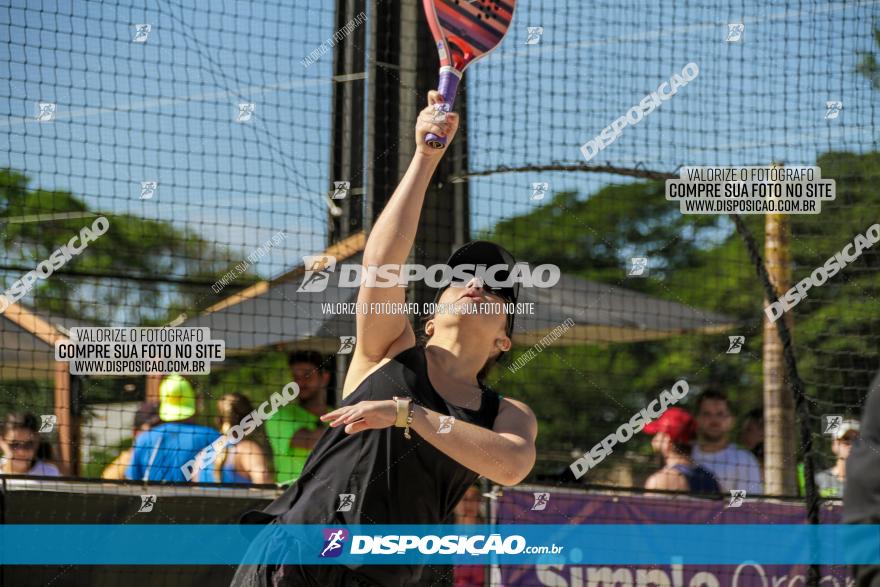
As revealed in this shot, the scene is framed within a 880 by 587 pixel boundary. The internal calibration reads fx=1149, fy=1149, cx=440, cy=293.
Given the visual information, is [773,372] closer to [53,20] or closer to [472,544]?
[472,544]

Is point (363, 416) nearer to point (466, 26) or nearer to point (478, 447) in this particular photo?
point (478, 447)

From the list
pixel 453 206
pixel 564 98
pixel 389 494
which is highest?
pixel 564 98

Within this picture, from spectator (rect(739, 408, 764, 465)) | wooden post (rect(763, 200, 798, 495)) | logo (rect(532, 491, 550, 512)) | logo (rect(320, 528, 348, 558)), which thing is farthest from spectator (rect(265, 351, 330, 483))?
spectator (rect(739, 408, 764, 465))

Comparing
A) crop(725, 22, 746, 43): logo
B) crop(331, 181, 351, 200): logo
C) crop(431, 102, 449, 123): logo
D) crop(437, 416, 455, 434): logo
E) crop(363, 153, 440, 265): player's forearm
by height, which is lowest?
crop(437, 416, 455, 434): logo

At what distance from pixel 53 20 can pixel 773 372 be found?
16.7ft

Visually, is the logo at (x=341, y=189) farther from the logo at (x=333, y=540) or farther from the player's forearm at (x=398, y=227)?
the logo at (x=333, y=540)

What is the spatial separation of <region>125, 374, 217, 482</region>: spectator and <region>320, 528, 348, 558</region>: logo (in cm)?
254

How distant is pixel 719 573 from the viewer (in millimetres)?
6277

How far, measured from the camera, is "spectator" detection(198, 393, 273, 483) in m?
6.14

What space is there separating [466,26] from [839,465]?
13.6ft

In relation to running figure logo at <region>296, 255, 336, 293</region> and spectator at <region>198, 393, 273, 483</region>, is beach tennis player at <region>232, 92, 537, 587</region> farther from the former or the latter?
spectator at <region>198, 393, 273, 483</region>

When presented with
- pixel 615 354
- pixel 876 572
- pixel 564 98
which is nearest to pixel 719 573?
pixel 564 98

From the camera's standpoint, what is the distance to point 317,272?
6082mm

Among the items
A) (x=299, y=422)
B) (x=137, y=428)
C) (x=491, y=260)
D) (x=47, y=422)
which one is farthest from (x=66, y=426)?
(x=491, y=260)
